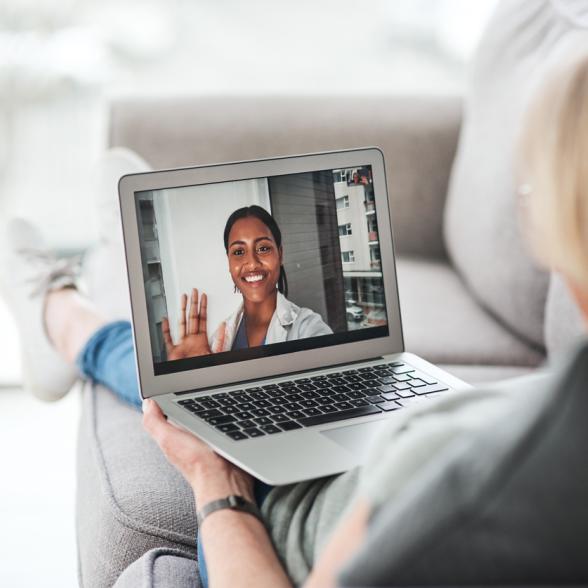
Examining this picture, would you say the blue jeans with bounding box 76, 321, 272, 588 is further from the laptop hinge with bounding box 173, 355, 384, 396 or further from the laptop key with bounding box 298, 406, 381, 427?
the laptop key with bounding box 298, 406, 381, 427

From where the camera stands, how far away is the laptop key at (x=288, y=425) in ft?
3.12

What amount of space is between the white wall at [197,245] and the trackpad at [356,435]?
0.23 m

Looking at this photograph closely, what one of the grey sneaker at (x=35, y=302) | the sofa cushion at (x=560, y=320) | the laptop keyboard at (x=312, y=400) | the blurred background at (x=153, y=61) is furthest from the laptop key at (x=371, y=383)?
the blurred background at (x=153, y=61)

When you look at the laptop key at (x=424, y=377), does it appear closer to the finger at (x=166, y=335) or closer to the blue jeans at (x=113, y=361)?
the finger at (x=166, y=335)

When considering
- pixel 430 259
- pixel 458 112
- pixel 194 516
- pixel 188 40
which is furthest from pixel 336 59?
pixel 194 516

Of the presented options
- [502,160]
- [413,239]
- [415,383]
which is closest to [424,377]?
[415,383]

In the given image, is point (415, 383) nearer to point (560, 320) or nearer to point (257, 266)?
point (257, 266)

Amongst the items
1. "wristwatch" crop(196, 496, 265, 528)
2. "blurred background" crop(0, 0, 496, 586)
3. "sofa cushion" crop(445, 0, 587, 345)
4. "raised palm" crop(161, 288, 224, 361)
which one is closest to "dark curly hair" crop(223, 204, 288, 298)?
"raised palm" crop(161, 288, 224, 361)

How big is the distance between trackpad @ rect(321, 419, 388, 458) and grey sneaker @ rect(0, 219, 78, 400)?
96 centimetres

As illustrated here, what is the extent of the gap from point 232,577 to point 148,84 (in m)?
2.10

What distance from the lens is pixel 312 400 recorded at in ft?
3.37

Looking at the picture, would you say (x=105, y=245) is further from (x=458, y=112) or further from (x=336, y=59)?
(x=336, y=59)

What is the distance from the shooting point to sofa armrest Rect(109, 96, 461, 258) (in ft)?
6.54

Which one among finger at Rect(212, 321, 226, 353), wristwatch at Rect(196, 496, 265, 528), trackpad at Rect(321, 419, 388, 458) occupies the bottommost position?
wristwatch at Rect(196, 496, 265, 528)
